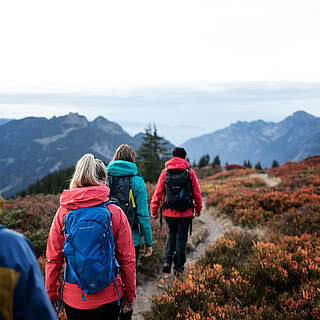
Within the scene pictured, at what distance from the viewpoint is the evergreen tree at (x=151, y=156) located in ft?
98.3

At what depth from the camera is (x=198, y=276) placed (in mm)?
5266

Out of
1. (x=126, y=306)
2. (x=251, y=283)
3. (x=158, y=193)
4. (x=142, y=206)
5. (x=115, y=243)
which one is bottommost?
(x=251, y=283)

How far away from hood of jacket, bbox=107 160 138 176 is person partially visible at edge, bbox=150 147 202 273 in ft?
5.82

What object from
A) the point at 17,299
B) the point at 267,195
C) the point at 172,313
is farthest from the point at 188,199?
the point at 267,195

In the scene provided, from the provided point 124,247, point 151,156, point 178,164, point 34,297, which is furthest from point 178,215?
point 151,156

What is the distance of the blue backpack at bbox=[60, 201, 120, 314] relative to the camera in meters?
2.39

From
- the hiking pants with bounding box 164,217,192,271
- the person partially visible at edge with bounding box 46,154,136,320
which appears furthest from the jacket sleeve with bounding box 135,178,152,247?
the hiking pants with bounding box 164,217,192,271

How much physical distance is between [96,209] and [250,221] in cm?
837

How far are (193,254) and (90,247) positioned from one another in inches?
251

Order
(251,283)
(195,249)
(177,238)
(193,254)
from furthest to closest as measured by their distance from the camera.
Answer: (195,249)
(193,254)
(177,238)
(251,283)

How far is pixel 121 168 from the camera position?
3857 mm

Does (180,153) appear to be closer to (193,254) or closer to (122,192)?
(122,192)

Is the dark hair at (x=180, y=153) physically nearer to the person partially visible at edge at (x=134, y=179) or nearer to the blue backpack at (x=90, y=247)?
the person partially visible at edge at (x=134, y=179)

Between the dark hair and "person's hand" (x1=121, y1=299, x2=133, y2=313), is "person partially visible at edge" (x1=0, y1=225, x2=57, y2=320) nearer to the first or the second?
"person's hand" (x1=121, y1=299, x2=133, y2=313)
